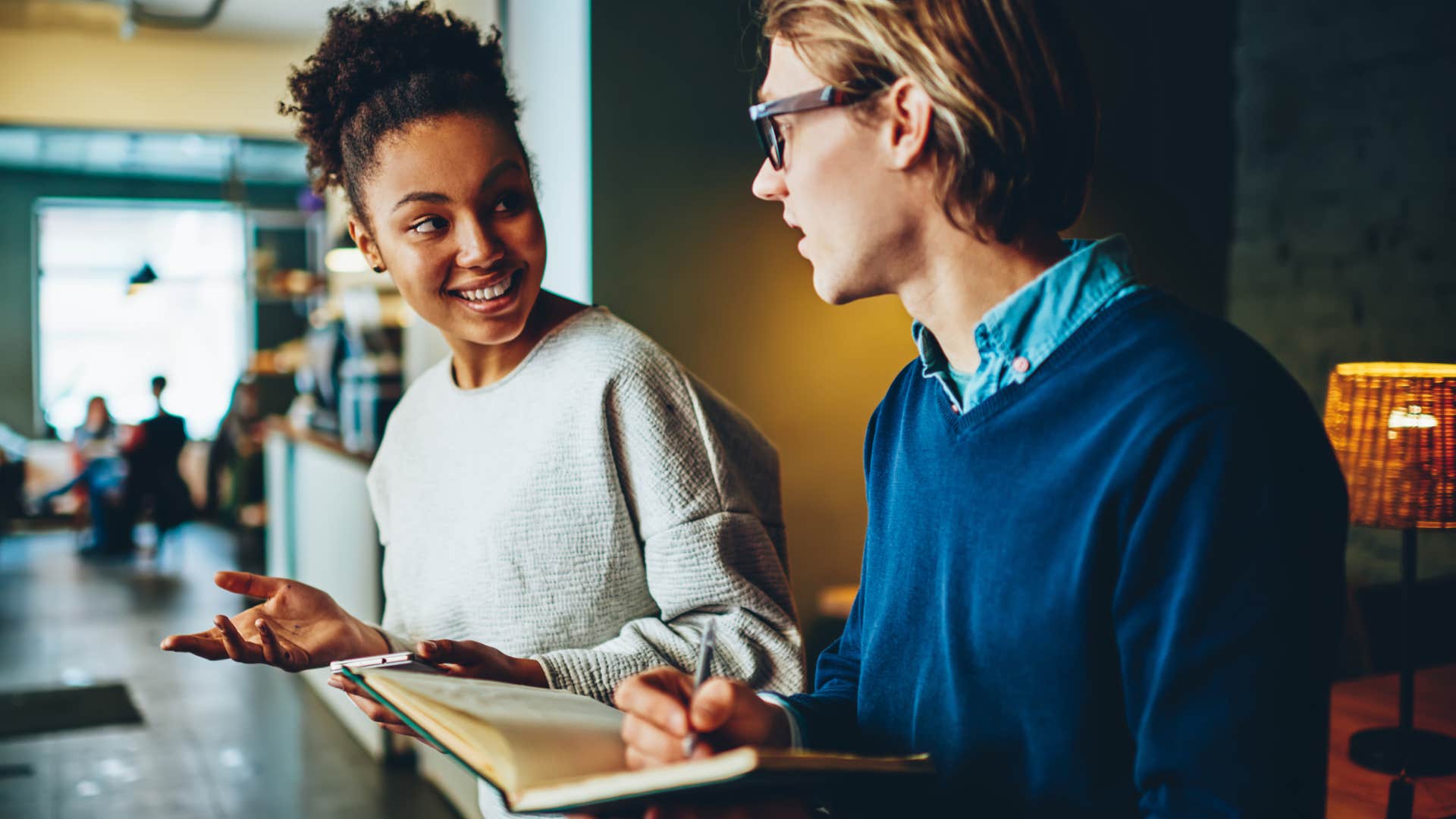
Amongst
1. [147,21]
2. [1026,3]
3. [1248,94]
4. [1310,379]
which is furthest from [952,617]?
[147,21]

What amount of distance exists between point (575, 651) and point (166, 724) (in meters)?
3.97

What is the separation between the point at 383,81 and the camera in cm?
134

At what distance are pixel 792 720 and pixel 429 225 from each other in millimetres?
736

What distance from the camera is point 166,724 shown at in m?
4.43

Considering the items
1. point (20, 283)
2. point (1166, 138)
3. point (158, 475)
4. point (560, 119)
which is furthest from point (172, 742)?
point (20, 283)

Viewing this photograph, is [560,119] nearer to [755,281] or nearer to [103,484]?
[755,281]

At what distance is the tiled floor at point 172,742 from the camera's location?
11.8 feet

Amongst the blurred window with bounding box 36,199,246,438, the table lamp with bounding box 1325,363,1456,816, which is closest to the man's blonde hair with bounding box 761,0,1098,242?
the table lamp with bounding box 1325,363,1456,816

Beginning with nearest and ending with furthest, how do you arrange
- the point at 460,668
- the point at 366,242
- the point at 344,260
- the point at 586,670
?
1. the point at 460,668
2. the point at 586,670
3. the point at 366,242
4. the point at 344,260

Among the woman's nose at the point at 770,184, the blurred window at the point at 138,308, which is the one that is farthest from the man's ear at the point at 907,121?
the blurred window at the point at 138,308

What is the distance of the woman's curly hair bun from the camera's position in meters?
1.31

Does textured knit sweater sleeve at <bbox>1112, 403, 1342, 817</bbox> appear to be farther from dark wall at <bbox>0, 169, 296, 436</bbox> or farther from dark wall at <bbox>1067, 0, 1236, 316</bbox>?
dark wall at <bbox>0, 169, 296, 436</bbox>

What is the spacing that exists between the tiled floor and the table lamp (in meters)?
2.81

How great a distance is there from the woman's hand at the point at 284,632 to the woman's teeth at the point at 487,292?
1.28 feet
